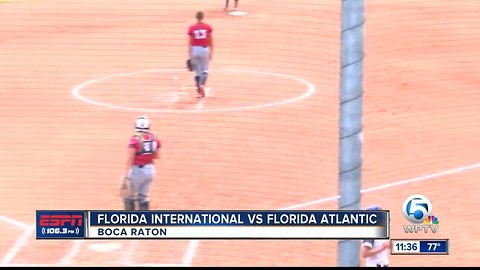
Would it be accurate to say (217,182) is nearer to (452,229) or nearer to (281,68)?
(452,229)

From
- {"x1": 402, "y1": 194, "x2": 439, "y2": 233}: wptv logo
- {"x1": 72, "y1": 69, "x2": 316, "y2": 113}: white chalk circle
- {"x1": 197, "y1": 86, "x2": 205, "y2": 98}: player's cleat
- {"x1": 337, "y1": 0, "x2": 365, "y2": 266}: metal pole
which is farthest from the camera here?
{"x1": 197, "y1": 86, "x2": 205, "y2": 98}: player's cleat

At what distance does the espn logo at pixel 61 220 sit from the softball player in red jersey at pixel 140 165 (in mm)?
1493

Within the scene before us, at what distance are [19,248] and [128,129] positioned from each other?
13.2 feet

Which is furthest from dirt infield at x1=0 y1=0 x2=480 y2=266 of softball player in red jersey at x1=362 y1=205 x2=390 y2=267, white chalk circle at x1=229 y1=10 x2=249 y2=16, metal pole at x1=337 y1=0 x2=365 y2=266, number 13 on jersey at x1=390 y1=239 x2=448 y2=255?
metal pole at x1=337 y1=0 x2=365 y2=266

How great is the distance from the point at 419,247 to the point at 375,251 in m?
0.99

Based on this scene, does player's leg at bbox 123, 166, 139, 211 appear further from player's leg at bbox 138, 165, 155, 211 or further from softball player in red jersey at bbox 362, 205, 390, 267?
softball player in red jersey at bbox 362, 205, 390, 267

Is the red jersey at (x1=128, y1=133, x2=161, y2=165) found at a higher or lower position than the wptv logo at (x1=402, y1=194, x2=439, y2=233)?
higher

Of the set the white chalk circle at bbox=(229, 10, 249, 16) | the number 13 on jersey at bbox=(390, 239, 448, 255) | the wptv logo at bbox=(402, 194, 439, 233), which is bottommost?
the number 13 on jersey at bbox=(390, 239, 448, 255)

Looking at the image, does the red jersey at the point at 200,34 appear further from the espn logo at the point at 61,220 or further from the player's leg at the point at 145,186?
the espn logo at the point at 61,220

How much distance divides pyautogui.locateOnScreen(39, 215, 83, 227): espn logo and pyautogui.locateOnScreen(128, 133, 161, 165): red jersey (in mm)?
1562

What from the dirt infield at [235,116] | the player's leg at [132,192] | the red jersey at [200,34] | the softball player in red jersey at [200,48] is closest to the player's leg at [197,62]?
the softball player in red jersey at [200,48]

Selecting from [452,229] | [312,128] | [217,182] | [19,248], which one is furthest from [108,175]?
[452,229]

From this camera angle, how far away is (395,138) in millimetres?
13062

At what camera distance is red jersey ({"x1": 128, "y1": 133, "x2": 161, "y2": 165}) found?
10.1 m
